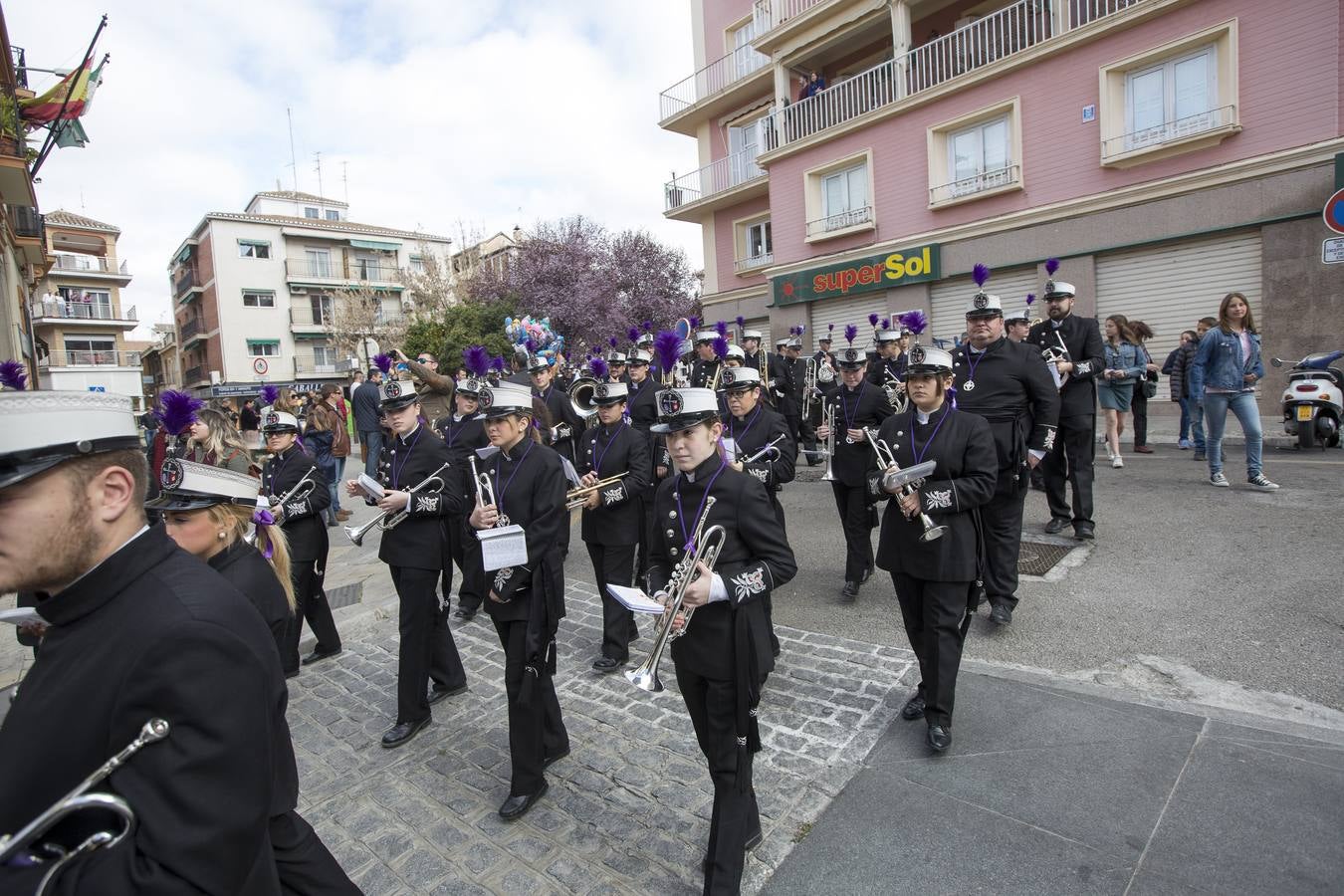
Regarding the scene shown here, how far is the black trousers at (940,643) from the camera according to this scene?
384 cm

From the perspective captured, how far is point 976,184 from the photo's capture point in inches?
704

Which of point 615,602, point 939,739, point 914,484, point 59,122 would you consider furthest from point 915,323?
point 59,122

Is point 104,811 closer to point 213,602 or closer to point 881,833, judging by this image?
point 213,602

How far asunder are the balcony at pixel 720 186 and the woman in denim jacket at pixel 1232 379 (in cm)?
1721

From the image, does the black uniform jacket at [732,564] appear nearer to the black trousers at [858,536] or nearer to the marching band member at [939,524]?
the marching band member at [939,524]

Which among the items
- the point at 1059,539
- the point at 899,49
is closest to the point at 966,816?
the point at 1059,539

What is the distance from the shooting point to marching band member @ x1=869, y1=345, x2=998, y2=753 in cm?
388

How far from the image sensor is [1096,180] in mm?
15531

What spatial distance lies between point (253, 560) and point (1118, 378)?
11.1 meters

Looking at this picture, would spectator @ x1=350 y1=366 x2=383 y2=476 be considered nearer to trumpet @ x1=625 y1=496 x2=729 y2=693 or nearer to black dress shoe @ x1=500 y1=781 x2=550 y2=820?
black dress shoe @ x1=500 y1=781 x2=550 y2=820

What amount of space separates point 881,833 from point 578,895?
1.40 meters

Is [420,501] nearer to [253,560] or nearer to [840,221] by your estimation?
[253,560]

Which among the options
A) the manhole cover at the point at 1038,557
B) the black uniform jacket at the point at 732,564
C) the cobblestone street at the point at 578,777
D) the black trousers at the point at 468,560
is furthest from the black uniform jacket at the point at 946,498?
the black trousers at the point at 468,560

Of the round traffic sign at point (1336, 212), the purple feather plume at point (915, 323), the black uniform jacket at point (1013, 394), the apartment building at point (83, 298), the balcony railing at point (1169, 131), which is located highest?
the apartment building at point (83, 298)
